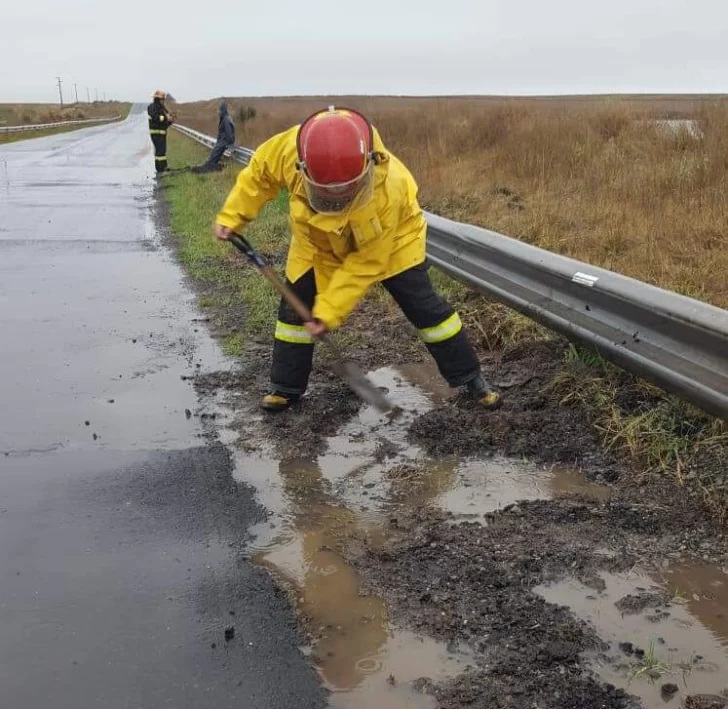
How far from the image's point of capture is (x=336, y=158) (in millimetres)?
3508

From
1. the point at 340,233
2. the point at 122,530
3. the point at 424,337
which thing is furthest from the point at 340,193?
the point at 122,530

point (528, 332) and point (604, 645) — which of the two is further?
point (528, 332)

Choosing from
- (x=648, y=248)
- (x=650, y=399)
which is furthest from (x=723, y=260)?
(x=650, y=399)

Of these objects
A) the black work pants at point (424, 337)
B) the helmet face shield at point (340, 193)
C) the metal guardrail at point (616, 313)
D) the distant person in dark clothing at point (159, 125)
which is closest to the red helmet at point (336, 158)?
the helmet face shield at point (340, 193)

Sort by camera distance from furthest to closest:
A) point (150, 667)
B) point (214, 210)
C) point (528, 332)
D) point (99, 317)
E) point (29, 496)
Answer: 1. point (214, 210)
2. point (99, 317)
3. point (528, 332)
4. point (29, 496)
5. point (150, 667)

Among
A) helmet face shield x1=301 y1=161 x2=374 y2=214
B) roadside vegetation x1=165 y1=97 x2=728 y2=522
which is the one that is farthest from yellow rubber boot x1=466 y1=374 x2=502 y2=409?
helmet face shield x1=301 y1=161 x2=374 y2=214

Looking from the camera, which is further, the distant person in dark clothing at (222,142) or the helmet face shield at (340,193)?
the distant person in dark clothing at (222,142)

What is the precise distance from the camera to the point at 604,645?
2.49 meters

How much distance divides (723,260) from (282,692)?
14.6 ft

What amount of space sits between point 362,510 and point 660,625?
1.22 meters

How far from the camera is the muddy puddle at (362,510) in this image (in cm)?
242

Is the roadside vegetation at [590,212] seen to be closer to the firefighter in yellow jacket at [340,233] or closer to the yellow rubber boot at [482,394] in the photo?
the yellow rubber boot at [482,394]

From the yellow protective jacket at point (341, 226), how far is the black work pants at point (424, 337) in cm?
12

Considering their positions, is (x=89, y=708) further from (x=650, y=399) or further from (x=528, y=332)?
(x=528, y=332)
